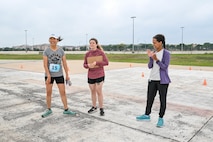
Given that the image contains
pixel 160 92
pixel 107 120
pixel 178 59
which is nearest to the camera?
pixel 160 92

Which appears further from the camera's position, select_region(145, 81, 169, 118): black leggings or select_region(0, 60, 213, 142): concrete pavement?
select_region(145, 81, 169, 118): black leggings

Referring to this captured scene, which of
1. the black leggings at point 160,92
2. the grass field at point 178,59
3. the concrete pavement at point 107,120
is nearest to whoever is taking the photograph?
the concrete pavement at point 107,120

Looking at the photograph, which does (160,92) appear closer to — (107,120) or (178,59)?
(107,120)

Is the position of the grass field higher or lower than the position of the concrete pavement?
higher

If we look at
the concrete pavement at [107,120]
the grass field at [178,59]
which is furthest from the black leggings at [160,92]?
the grass field at [178,59]

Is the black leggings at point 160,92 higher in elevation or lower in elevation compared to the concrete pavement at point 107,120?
higher

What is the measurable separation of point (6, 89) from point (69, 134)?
4.57m

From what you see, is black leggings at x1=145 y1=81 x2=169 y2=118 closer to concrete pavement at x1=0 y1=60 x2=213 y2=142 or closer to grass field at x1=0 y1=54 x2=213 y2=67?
concrete pavement at x1=0 y1=60 x2=213 y2=142

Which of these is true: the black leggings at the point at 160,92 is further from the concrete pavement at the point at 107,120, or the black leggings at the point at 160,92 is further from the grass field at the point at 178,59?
the grass field at the point at 178,59

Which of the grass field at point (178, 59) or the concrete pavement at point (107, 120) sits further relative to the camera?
the grass field at point (178, 59)

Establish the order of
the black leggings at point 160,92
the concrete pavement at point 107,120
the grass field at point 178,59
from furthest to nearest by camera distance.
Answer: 1. the grass field at point 178,59
2. the black leggings at point 160,92
3. the concrete pavement at point 107,120

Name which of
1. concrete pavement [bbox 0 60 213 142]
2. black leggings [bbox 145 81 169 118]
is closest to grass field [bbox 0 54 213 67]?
concrete pavement [bbox 0 60 213 142]

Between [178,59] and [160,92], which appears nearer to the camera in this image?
[160,92]

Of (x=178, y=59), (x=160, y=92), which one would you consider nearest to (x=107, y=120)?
(x=160, y=92)
